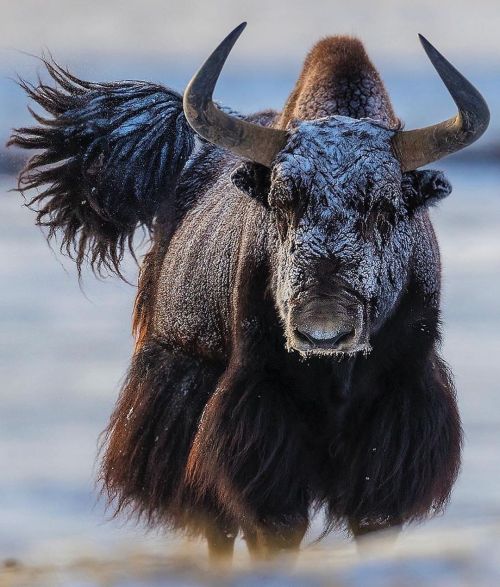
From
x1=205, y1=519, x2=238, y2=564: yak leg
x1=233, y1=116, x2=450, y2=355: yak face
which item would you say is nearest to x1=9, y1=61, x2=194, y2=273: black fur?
x1=205, y1=519, x2=238, y2=564: yak leg

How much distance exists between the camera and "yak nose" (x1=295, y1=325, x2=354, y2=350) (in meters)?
5.15

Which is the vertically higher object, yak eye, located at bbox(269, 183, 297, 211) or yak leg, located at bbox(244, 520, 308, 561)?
yak eye, located at bbox(269, 183, 297, 211)

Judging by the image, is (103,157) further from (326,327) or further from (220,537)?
(326,327)

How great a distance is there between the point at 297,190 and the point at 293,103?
96cm

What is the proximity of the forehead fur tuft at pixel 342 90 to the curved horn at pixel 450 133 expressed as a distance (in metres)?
0.41

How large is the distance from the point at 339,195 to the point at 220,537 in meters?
1.79

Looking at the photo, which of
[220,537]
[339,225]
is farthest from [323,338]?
[220,537]

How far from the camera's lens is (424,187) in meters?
5.62

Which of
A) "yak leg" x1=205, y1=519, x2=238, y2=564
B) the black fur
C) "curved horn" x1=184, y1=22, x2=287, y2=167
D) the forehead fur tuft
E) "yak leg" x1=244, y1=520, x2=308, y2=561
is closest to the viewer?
"curved horn" x1=184, y1=22, x2=287, y2=167

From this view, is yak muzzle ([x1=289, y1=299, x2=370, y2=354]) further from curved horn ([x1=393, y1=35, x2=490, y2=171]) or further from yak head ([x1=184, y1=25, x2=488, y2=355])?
curved horn ([x1=393, y1=35, x2=490, y2=171])

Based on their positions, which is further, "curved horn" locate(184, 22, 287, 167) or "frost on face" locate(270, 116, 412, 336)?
"curved horn" locate(184, 22, 287, 167)

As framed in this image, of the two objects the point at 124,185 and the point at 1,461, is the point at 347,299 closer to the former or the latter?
the point at 124,185

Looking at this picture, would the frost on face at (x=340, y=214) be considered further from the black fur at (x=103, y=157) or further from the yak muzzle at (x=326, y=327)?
the black fur at (x=103, y=157)

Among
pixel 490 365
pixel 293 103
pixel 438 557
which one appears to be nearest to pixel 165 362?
pixel 293 103
